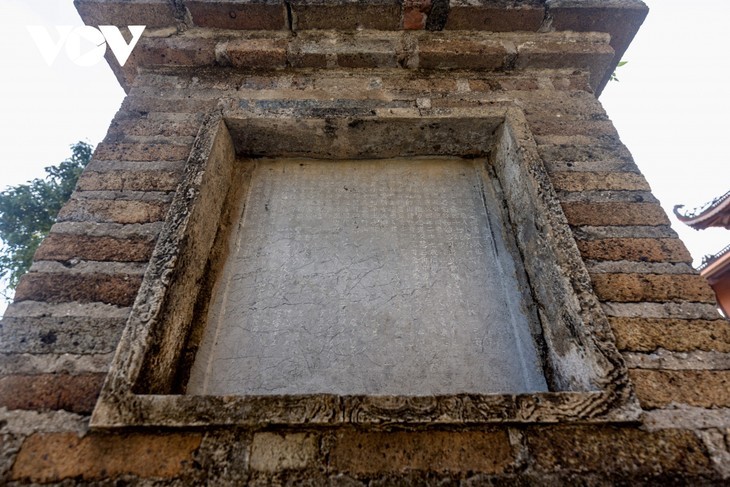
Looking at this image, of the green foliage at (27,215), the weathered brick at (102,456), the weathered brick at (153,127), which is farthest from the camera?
the green foliage at (27,215)

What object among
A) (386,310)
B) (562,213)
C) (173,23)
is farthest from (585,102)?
(173,23)

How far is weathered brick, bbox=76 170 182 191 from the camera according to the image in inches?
66.4

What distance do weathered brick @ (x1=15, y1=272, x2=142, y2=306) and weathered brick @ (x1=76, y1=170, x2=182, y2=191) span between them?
1.47 ft

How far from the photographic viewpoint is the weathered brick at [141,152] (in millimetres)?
1804

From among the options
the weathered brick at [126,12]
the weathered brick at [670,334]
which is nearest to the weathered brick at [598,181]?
the weathered brick at [670,334]

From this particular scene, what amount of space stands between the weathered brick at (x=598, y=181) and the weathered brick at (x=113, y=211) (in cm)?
174

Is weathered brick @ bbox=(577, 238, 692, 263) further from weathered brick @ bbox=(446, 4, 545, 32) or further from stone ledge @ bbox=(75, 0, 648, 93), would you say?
weathered brick @ bbox=(446, 4, 545, 32)

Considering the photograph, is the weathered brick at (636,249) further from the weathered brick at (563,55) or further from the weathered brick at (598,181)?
the weathered brick at (563,55)

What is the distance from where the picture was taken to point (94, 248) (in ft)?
4.91

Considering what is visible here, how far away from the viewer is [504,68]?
2271 mm

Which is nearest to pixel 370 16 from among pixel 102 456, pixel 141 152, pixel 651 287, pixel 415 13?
pixel 415 13

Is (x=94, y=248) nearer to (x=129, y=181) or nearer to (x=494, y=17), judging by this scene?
(x=129, y=181)

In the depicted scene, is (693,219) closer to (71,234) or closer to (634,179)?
(634,179)

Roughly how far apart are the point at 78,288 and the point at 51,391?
37cm
